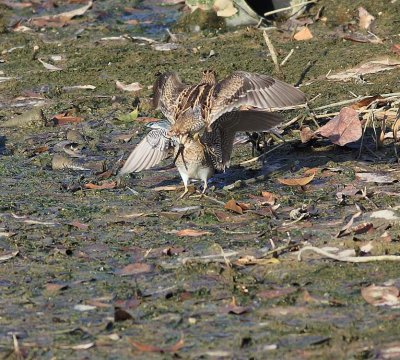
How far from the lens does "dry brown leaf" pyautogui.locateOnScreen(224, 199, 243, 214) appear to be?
6512mm

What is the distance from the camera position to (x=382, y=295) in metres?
4.93

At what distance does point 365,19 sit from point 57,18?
3.39 metres

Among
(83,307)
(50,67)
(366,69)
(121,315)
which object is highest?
(121,315)

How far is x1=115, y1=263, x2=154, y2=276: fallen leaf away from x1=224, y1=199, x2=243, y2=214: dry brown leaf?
103 centimetres

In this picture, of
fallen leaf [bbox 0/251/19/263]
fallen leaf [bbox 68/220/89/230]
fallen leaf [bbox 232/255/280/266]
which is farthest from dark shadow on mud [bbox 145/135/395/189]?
fallen leaf [bbox 232/255/280/266]

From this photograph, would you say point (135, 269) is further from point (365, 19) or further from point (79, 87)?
point (365, 19)

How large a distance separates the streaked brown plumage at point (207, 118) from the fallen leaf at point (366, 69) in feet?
6.51

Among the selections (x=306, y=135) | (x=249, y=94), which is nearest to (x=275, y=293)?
(x=249, y=94)

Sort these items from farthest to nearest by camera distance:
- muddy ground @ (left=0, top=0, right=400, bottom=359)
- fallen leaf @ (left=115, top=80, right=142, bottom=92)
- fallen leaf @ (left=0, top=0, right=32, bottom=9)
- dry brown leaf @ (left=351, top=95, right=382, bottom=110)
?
fallen leaf @ (left=0, top=0, right=32, bottom=9), fallen leaf @ (left=115, top=80, right=142, bottom=92), dry brown leaf @ (left=351, top=95, right=382, bottom=110), muddy ground @ (left=0, top=0, right=400, bottom=359)

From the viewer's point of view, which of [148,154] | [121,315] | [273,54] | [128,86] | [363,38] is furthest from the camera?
[363,38]

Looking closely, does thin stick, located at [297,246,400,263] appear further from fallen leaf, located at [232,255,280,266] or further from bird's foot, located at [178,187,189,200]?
bird's foot, located at [178,187,189,200]

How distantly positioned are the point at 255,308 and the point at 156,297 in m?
0.51

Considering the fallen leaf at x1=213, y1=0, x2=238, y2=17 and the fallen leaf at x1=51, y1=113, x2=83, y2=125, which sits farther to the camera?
the fallen leaf at x1=213, y1=0, x2=238, y2=17

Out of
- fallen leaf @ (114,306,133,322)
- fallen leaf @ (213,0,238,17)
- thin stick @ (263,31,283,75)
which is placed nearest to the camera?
fallen leaf @ (114,306,133,322)
